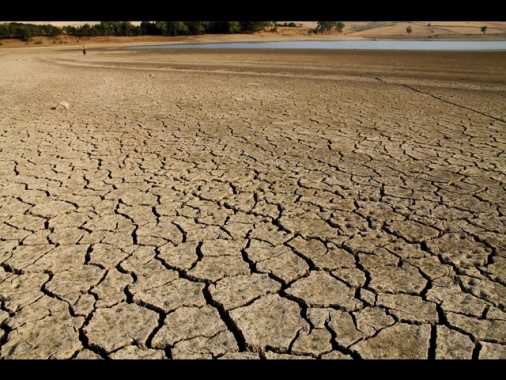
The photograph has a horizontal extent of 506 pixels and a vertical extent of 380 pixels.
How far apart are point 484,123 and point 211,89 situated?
19.1 feet

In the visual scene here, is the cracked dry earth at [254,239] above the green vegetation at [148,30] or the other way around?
the other way around

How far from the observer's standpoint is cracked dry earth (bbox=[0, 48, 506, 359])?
1.74 m

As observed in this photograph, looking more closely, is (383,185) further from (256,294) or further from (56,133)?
(56,133)

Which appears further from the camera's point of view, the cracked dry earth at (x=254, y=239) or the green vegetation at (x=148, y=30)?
the green vegetation at (x=148, y=30)

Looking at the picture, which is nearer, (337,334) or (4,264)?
(337,334)

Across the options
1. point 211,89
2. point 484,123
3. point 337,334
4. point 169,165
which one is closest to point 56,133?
point 169,165

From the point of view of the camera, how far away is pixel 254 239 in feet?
8.41

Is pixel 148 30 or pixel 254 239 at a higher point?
pixel 148 30

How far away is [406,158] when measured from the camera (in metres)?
4.04

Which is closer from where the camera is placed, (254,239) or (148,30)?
(254,239)

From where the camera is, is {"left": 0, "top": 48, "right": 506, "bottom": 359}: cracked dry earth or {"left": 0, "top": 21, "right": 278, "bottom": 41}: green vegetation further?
{"left": 0, "top": 21, "right": 278, "bottom": 41}: green vegetation

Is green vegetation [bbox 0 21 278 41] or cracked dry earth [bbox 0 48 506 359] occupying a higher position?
green vegetation [bbox 0 21 278 41]

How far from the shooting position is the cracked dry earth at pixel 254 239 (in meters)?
1.74
